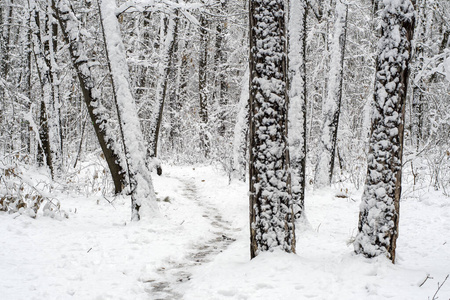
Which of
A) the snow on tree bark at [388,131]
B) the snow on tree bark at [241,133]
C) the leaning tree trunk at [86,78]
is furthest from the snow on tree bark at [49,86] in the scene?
the snow on tree bark at [388,131]

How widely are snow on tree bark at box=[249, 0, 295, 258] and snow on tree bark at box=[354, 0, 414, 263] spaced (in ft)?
3.45

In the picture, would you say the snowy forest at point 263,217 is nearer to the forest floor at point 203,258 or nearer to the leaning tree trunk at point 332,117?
the forest floor at point 203,258

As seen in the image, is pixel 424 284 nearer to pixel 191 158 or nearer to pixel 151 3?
pixel 151 3

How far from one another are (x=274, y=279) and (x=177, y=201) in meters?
6.15

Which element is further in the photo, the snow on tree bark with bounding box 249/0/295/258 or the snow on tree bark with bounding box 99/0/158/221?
the snow on tree bark with bounding box 99/0/158/221

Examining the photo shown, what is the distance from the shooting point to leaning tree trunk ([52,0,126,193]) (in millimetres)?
8148

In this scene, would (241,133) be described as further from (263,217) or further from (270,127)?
(263,217)

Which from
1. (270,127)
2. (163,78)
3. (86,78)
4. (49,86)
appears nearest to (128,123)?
(86,78)

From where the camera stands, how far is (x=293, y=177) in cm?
623

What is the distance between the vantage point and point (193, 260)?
17.7ft

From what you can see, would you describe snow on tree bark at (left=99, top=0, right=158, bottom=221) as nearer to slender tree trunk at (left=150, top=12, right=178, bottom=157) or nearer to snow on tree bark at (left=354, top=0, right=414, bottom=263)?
snow on tree bark at (left=354, top=0, right=414, bottom=263)

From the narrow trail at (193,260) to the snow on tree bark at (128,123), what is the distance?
4.91 feet

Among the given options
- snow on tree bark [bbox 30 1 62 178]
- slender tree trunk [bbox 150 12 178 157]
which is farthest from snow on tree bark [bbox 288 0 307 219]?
snow on tree bark [bbox 30 1 62 178]

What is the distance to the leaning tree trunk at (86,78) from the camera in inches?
321
